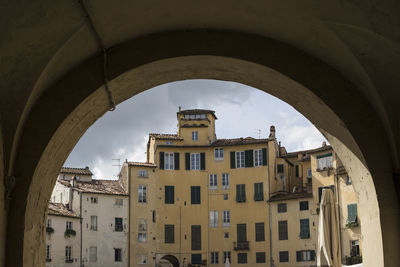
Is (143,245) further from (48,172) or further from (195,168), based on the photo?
(48,172)

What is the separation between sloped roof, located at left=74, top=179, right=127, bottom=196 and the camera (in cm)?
5638

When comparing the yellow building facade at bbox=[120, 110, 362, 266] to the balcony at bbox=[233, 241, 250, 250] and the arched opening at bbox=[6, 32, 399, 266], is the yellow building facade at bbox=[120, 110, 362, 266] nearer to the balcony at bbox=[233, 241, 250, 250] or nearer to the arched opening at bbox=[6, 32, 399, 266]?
the balcony at bbox=[233, 241, 250, 250]

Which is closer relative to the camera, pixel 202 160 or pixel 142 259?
pixel 142 259

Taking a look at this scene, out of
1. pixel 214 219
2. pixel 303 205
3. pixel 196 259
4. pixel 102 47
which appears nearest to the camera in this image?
pixel 102 47

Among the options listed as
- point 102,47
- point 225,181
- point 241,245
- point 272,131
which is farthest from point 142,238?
point 102,47

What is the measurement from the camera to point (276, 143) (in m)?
60.0

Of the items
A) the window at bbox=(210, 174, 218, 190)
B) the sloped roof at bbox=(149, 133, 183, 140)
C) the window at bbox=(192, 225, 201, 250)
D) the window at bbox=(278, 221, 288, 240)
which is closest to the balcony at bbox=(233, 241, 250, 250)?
the window at bbox=(278, 221, 288, 240)

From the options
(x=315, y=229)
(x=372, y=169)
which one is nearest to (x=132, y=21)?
(x=372, y=169)

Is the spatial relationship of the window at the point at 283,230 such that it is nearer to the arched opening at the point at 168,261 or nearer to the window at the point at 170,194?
the arched opening at the point at 168,261

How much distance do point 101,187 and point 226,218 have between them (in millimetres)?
11400

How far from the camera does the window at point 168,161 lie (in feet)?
194

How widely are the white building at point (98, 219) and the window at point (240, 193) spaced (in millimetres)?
9796

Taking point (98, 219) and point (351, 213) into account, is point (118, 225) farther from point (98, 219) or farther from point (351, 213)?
point (351, 213)

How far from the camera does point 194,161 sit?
2357 inches
